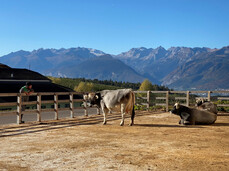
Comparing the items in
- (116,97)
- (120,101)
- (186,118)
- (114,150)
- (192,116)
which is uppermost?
(116,97)

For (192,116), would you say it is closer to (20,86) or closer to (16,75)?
(20,86)

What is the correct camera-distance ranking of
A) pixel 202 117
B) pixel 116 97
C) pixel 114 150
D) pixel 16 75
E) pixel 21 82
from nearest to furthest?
pixel 114 150, pixel 116 97, pixel 202 117, pixel 21 82, pixel 16 75

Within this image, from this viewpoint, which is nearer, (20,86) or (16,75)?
(20,86)

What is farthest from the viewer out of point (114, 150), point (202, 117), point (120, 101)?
point (202, 117)

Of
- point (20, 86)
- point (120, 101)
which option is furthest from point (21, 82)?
point (120, 101)

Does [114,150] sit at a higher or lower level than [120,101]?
lower

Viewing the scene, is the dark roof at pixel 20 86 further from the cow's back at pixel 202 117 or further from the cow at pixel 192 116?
the cow's back at pixel 202 117

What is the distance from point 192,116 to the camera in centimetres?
1571

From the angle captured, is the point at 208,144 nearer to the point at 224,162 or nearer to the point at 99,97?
the point at 224,162

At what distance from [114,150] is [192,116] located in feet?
25.7

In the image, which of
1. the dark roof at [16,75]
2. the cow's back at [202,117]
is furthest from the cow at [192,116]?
the dark roof at [16,75]

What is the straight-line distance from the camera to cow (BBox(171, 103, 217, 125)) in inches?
616

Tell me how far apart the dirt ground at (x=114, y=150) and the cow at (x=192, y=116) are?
2.66m

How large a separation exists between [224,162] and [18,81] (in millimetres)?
74249
